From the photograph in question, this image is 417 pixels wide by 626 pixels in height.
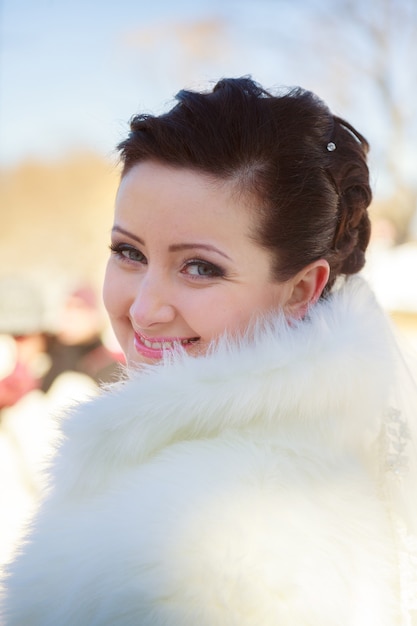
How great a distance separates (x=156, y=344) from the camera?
1.18 metres

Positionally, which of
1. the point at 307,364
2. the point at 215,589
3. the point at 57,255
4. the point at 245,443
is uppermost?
the point at 57,255

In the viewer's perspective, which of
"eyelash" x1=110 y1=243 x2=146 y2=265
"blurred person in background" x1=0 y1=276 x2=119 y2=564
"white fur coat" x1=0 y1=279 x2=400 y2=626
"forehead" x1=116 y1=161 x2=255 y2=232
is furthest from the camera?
"blurred person in background" x1=0 y1=276 x2=119 y2=564

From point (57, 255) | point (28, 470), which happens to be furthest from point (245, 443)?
point (57, 255)

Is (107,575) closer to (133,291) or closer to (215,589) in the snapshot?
(215,589)

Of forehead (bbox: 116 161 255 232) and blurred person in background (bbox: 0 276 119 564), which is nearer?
forehead (bbox: 116 161 255 232)

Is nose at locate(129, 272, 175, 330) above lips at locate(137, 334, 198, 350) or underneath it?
above

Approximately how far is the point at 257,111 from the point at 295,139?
0.08 metres

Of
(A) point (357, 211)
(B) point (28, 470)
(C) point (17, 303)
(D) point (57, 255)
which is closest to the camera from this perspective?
(A) point (357, 211)

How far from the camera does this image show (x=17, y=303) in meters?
3.92

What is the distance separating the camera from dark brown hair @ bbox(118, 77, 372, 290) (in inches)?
45.3

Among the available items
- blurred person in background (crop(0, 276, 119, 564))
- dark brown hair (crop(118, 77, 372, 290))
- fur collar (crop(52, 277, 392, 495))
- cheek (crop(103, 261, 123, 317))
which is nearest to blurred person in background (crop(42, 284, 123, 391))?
blurred person in background (crop(0, 276, 119, 564))

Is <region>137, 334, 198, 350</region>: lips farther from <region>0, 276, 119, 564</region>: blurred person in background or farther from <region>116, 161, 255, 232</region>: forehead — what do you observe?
<region>0, 276, 119, 564</region>: blurred person in background

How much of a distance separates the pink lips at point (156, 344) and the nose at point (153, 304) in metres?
0.03

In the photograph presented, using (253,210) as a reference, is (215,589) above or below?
below
